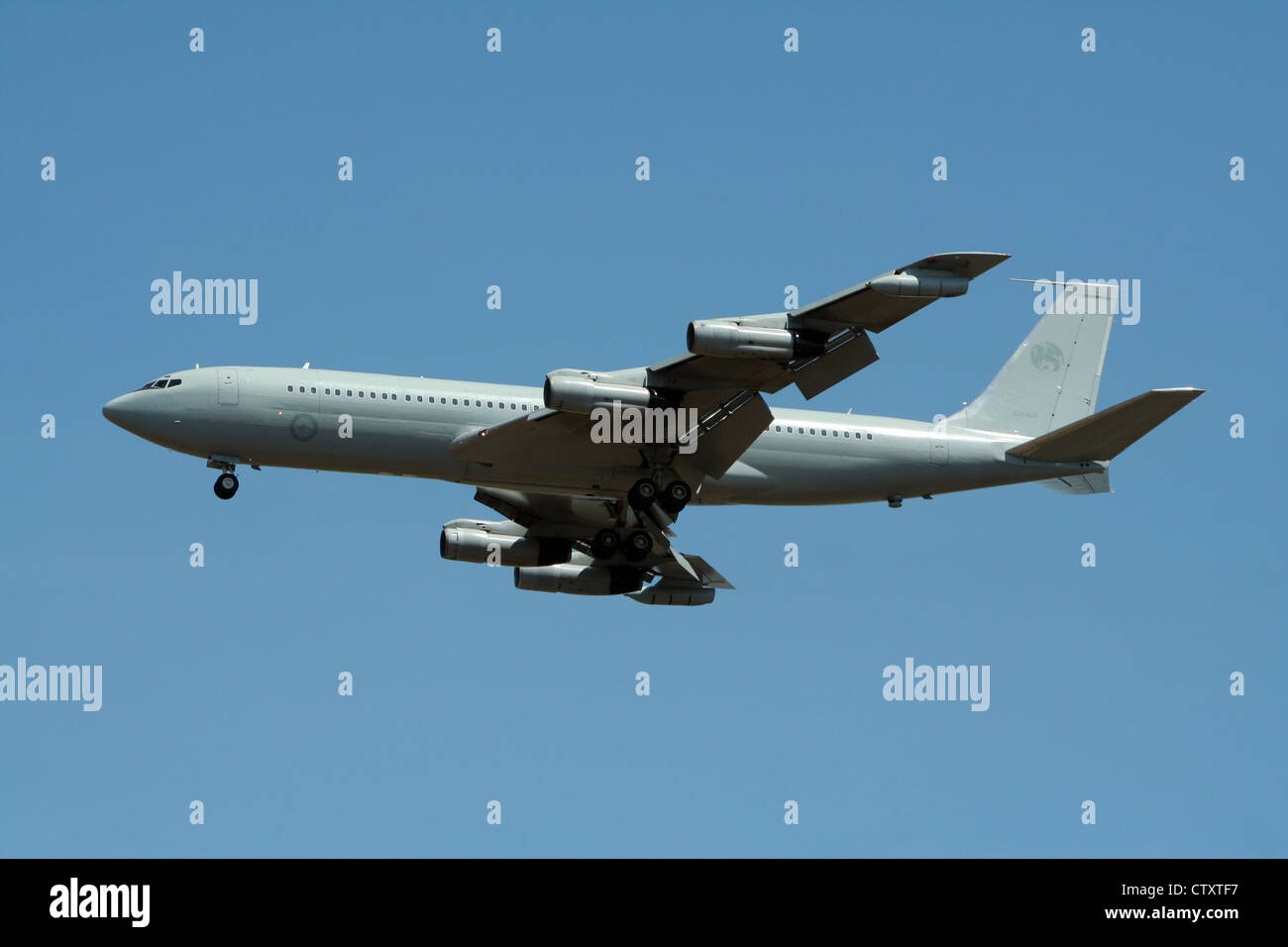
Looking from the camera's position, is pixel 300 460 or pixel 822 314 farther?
pixel 300 460

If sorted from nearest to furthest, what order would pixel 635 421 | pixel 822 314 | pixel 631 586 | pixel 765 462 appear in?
1. pixel 822 314
2. pixel 635 421
3. pixel 765 462
4. pixel 631 586

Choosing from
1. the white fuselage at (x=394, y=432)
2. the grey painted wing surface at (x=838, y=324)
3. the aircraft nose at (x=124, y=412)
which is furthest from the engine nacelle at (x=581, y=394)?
the aircraft nose at (x=124, y=412)

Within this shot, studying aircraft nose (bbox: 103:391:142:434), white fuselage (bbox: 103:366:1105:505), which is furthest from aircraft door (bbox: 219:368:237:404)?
aircraft nose (bbox: 103:391:142:434)

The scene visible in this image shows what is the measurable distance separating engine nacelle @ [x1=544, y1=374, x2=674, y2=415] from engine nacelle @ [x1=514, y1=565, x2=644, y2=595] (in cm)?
965

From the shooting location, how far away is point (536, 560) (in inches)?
2005

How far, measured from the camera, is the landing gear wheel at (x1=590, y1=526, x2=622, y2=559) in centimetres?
4769

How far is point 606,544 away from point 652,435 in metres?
5.95

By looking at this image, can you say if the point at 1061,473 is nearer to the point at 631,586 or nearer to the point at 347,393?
the point at 631,586

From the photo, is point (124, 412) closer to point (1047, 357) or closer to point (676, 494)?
point (676, 494)

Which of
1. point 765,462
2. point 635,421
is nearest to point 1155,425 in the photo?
point 765,462

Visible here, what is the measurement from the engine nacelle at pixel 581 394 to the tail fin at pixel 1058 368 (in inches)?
538

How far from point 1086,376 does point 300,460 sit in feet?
84.5

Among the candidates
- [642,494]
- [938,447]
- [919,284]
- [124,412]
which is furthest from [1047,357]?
[124,412]

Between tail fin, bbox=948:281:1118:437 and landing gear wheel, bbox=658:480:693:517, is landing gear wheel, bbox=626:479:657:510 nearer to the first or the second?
landing gear wheel, bbox=658:480:693:517
